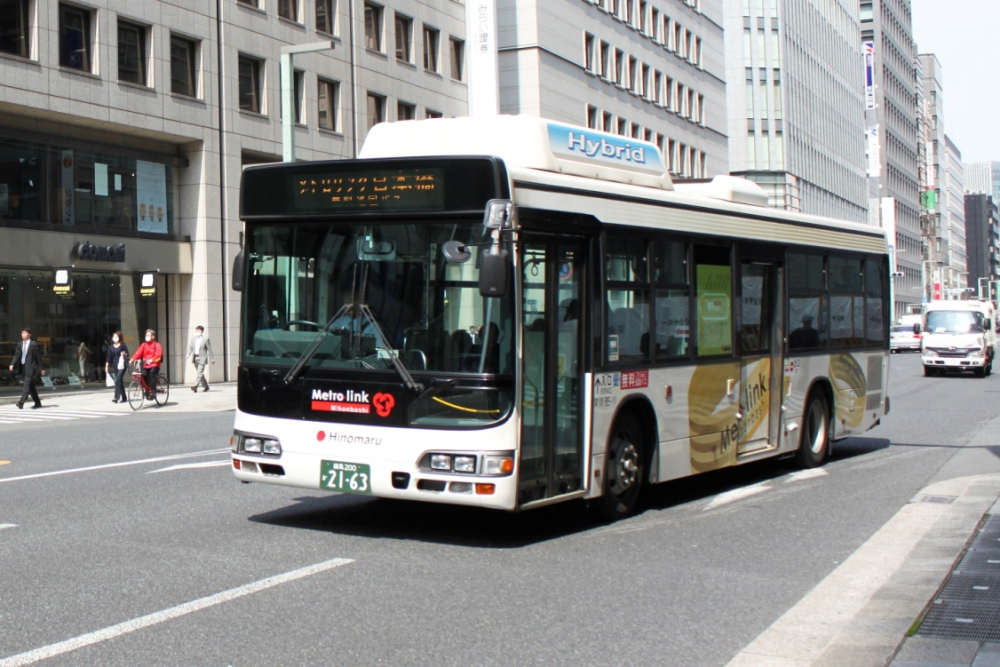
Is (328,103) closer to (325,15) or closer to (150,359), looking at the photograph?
(325,15)

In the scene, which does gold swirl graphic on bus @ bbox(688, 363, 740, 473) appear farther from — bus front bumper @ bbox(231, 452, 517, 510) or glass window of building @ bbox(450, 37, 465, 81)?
glass window of building @ bbox(450, 37, 465, 81)

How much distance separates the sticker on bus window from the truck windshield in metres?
31.8

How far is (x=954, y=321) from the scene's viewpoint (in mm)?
38594

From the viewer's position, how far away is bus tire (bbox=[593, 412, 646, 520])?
30.0 ft

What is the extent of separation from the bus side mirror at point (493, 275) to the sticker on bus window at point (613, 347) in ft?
5.60

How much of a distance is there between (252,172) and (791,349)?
592 centimetres

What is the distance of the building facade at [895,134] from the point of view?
124500mm

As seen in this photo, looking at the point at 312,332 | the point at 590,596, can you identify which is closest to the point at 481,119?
the point at 312,332

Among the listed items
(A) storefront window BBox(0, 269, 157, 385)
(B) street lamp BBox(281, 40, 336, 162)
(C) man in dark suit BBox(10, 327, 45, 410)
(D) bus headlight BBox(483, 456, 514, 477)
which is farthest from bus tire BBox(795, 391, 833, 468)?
(A) storefront window BBox(0, 269, 157, 385)

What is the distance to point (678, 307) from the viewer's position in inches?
396

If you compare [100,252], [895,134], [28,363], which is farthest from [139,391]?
[895,134]

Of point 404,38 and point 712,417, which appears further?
point 404,38

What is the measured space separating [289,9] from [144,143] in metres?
7.64

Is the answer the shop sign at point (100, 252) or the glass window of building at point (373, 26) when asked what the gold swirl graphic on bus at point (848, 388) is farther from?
the glass window of building at point (373, 26)
